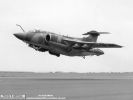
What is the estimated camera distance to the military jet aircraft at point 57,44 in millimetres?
45719

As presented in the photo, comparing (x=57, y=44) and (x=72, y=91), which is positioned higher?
(x=57, y=44)

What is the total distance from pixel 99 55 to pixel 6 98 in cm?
3681

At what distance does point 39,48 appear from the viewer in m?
46.9

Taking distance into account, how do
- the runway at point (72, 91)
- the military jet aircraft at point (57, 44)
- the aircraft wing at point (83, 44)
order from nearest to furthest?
1. the runway at point (72, 91)
2. the military jet aircraft at point (57, 44)
3. the aircraft wing at point (83, 44)

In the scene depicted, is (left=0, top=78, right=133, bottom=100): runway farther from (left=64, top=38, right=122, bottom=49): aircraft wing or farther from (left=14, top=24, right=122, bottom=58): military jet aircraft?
(left=64, top=38, right=122, bottom=49): aircraft wing

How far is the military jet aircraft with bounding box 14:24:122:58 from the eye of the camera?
4572 centimetres

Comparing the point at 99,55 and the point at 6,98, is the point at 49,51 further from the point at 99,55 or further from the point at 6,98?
the point at 6,98

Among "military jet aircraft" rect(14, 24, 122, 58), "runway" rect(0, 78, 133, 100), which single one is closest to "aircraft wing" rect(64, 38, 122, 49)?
"military jet aircraft" rect(14, 24, 122, 58)

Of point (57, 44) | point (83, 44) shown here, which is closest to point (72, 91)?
point (57, 44)

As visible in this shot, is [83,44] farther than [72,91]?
Yes

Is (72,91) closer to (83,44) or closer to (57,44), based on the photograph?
(57,44)

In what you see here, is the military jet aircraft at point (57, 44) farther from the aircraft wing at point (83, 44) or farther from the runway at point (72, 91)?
the runway at point (72, 91)

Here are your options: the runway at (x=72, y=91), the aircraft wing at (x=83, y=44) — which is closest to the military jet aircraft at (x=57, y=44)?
the aircraft wing at (x=83, y=44)

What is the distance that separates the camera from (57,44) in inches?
1844
